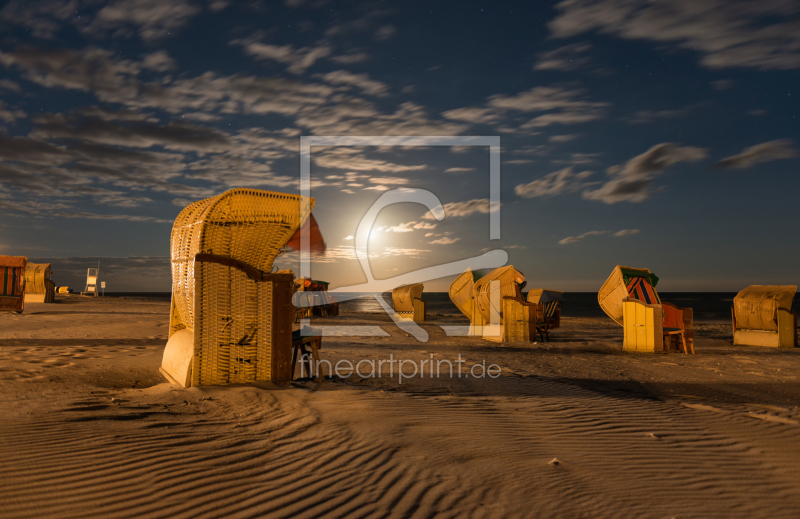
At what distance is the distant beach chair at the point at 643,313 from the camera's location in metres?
12.4

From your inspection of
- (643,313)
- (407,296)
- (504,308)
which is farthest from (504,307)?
(407,296)

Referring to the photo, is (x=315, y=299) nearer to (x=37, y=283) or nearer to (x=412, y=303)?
(x=412, y=303)

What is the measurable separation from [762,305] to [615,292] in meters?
4.91

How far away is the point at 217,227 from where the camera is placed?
601cm

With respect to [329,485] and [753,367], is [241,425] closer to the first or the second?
[329,485]

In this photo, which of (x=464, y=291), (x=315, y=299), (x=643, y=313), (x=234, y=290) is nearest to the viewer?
(x=234, y=290)

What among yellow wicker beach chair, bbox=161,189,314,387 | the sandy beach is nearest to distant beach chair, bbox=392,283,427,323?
the sandy beach

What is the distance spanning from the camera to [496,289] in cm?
1565

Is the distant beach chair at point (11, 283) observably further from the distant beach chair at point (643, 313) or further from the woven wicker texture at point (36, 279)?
the distant beach chair at point (643, 313)

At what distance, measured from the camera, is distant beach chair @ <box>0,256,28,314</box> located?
20.6m

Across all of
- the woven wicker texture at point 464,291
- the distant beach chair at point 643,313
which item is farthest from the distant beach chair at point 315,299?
the distant beach chair at point 643,313

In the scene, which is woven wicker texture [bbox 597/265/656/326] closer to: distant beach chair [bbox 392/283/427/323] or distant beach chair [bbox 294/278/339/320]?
distant beach chair [bbox 392/283/427/323]

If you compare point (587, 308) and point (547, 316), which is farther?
point (587, 308)

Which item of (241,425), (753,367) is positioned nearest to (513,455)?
(241,425)
